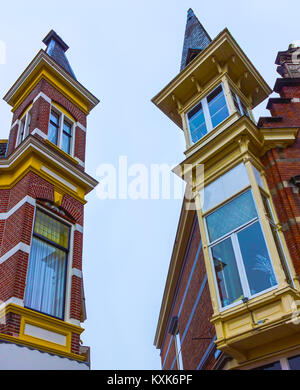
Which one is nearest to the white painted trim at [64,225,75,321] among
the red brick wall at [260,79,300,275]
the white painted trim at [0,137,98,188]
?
the white painted trim at [0,137,98,188]

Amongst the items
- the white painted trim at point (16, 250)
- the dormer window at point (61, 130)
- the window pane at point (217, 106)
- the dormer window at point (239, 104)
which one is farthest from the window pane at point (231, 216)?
the dormer window at point (61, 130)

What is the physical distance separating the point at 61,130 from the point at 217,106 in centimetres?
509

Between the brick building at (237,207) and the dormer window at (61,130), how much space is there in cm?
336

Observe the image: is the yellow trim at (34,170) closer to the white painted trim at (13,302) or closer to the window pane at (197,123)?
the white painted trim at (13,302)

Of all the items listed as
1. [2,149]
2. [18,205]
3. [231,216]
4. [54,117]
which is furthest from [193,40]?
[18,205]

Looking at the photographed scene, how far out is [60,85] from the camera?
12.9 m

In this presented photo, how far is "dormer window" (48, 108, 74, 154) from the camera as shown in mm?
11844

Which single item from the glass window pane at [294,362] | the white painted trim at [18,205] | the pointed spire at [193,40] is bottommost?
the glass window pane at [294,362]

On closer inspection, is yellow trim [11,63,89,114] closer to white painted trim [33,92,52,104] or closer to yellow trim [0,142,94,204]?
white painted trim [33,92,52,104]

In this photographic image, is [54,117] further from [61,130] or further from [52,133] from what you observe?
[52,133]

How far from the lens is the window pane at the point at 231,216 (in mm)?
9531

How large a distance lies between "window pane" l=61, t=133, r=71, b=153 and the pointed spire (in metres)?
5.51
